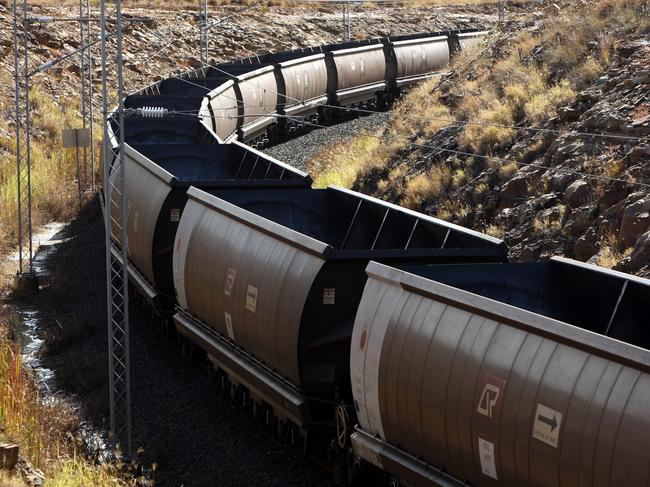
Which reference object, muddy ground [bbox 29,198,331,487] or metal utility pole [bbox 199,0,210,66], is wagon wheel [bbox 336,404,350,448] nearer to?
muddy ground [bbox 29,198,331,487]

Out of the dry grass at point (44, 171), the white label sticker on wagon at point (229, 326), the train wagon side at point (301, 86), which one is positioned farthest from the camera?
the train wagon side at point (301, 86)

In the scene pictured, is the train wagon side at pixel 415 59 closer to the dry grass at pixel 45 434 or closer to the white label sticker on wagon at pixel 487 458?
the dry grass at pixel 45 434

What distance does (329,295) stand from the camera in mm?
13922

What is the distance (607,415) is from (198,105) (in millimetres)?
25043

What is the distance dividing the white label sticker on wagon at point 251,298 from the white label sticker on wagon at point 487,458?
562 centimetres

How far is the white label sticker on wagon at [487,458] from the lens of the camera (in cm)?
1034

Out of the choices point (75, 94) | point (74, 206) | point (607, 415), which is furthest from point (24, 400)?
point (75, 94)

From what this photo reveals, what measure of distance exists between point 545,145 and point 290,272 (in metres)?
11.9

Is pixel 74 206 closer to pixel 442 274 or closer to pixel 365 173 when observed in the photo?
pixel 365 173

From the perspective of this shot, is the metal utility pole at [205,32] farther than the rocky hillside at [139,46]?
Yes

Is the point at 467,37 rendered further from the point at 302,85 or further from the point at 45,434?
the point at 45,434

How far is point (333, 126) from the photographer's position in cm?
4341

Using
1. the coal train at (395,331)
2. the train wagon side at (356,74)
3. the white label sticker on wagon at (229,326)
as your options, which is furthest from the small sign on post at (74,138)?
the white label sticker on wagon at (229,326)

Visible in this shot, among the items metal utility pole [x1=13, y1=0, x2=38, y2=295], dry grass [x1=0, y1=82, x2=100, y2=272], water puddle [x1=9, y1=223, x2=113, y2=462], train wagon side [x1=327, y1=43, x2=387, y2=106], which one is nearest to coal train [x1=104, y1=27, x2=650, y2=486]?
water puddle [x1=9, y1=223, x2=113, y2=462]
